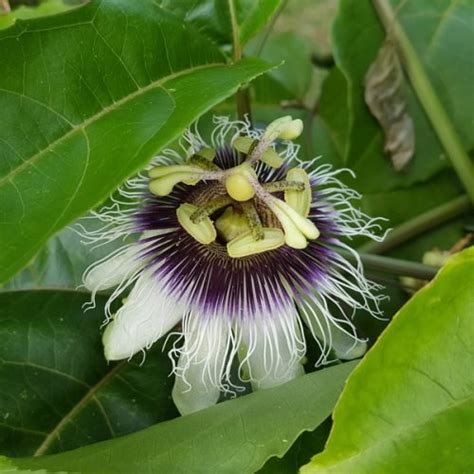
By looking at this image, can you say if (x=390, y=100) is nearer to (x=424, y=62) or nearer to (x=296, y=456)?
(x=424, y=62)

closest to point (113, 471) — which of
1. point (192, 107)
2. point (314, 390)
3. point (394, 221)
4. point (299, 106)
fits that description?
point (314, 390)

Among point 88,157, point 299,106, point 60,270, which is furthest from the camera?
point 299,106

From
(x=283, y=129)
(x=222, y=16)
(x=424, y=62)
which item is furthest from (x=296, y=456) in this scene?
(x=424, y=62)

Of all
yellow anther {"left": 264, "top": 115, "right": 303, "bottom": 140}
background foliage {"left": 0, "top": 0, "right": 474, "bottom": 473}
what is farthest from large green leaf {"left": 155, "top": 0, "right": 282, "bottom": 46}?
yellow anther {"left": 264, "top": 115, "right": 303, "bottom": 140}

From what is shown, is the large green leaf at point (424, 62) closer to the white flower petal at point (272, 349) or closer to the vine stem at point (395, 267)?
the vine stem at point (395, 267)

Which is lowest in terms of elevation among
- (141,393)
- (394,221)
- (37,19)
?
(394,221)

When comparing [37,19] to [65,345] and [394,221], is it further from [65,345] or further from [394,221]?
[394,221]

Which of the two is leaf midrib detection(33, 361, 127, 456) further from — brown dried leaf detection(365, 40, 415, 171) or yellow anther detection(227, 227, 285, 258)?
brown dried leaf detection(365, 40, 415, 171)
